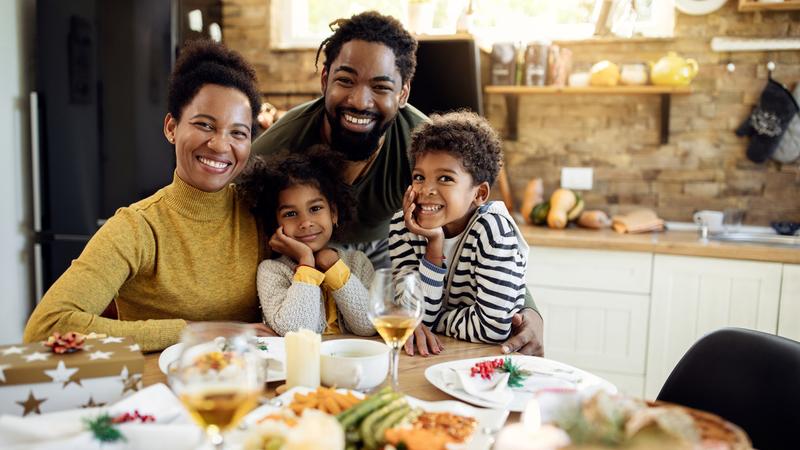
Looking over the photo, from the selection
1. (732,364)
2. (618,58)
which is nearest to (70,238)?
(618,58)

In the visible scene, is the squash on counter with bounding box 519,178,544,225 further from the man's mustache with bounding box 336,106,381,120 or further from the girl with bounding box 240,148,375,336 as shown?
the girl with bounding box 240,148,375,336

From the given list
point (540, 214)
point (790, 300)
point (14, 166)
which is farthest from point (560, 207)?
point (14, 166)

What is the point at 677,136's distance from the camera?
333 cm

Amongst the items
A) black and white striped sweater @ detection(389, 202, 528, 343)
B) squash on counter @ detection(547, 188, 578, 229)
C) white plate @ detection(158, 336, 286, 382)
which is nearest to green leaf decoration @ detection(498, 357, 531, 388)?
black and white striped sweater @ detection(389, 202, 528, 343)

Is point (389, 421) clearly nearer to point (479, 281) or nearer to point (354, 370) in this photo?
point (354, 370)

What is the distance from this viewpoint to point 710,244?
280cm

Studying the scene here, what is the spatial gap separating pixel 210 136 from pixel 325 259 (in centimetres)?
39

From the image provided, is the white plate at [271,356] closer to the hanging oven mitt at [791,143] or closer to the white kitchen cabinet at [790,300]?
the white kitchen cabinet at [790,300]

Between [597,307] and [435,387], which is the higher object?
[435,387]

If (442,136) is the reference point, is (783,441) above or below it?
below

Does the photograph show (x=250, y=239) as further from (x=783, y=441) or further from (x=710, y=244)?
(x=710, y=244)

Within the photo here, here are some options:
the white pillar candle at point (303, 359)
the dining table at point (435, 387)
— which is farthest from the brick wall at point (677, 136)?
the white pillar candle at point (303, 359)

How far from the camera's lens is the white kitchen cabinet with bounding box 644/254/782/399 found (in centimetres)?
272

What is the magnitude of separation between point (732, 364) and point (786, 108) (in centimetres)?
235
